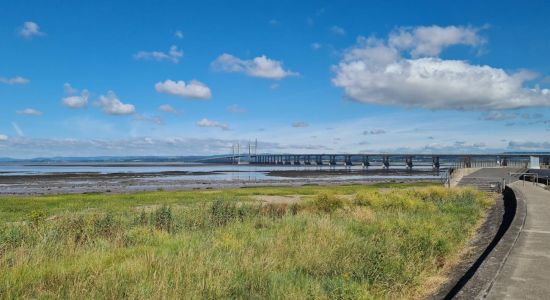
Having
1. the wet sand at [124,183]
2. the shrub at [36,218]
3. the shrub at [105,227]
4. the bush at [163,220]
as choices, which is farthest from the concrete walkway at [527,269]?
the wet sand at [124,183]

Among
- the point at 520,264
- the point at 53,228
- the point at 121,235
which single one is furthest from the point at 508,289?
the point at 53,228

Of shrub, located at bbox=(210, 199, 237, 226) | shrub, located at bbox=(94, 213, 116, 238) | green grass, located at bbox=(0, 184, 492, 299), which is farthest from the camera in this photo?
shrub, located at bbox=(210, 199, 237, 226)

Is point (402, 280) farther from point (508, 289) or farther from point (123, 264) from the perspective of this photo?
point (123, 264)

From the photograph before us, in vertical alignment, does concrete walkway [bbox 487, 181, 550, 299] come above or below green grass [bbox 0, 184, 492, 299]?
above

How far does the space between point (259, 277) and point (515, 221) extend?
9.37 m

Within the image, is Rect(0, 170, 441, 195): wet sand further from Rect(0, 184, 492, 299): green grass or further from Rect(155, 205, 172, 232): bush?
Rect(0, 184, 492, 299): green grass

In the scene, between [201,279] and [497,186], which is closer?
[201,279]

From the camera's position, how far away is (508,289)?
634cm

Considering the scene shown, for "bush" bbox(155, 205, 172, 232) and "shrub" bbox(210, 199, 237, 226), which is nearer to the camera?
"bush" bbox(155, 205, 172, 232)

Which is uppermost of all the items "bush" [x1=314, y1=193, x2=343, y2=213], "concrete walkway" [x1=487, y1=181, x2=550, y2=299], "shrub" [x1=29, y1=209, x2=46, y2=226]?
"concrete walkway" [x1=487, y1=181, x2=550, y2=299]

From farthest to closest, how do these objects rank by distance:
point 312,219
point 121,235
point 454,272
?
point 312,219
point 121,235
point 454,272

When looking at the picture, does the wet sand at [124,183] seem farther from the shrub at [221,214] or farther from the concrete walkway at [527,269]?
the concrete walkway at [527,269]

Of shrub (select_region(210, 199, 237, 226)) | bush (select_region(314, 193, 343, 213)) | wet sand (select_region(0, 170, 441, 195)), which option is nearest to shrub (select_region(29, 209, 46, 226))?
shrub (select_region(210, 199, 237, 226))

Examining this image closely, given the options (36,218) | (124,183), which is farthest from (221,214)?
(124,183)
